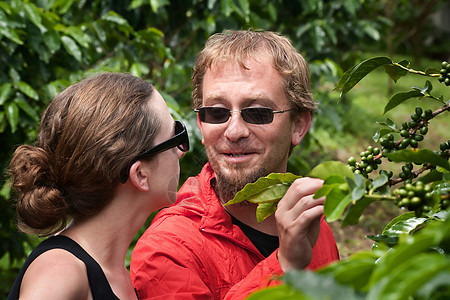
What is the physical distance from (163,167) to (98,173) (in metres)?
0.24

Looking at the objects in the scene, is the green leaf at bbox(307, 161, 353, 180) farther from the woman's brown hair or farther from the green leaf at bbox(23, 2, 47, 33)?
the green leaf at bbox(23, 2, 47, 33)

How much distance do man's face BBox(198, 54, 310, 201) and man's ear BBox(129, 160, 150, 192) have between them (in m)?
0.37

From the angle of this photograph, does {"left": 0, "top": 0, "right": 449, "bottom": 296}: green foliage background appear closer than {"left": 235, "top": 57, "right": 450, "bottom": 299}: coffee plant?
No

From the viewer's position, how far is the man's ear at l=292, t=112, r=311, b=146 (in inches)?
92.5

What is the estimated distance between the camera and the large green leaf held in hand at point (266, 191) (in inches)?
50.7

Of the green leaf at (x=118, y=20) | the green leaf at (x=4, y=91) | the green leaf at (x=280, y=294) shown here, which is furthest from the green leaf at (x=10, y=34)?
the green leaf at (x=280, y=294)

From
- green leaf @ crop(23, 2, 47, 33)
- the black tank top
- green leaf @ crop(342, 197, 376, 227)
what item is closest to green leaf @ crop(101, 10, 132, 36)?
green leaf @ crop(23, 2, 47, 33)

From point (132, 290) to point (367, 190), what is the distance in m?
1.14

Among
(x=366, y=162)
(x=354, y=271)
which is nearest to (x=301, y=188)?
(x=366, y=162)

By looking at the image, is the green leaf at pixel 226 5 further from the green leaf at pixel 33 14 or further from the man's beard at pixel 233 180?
the man's beard at pixel 233 180

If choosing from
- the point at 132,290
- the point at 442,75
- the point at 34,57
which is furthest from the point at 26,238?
the point at 442,75

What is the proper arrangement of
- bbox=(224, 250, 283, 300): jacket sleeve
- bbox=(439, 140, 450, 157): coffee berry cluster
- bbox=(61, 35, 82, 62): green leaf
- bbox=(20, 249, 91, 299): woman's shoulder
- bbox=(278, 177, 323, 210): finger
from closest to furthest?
bbox=(439, 140, 450, 157): coffee berry cluster < bbox=(278, 177, 323, 210): finger < bbox=(20, 249, 91, 299): woman's shoulder < bbox=(224, 250, 283, 300): jacket sleeve < bbox=(61, 35, 82, 62): green leaf

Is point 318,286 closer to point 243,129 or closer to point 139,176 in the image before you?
point 139,176

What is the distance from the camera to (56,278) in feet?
4.82
